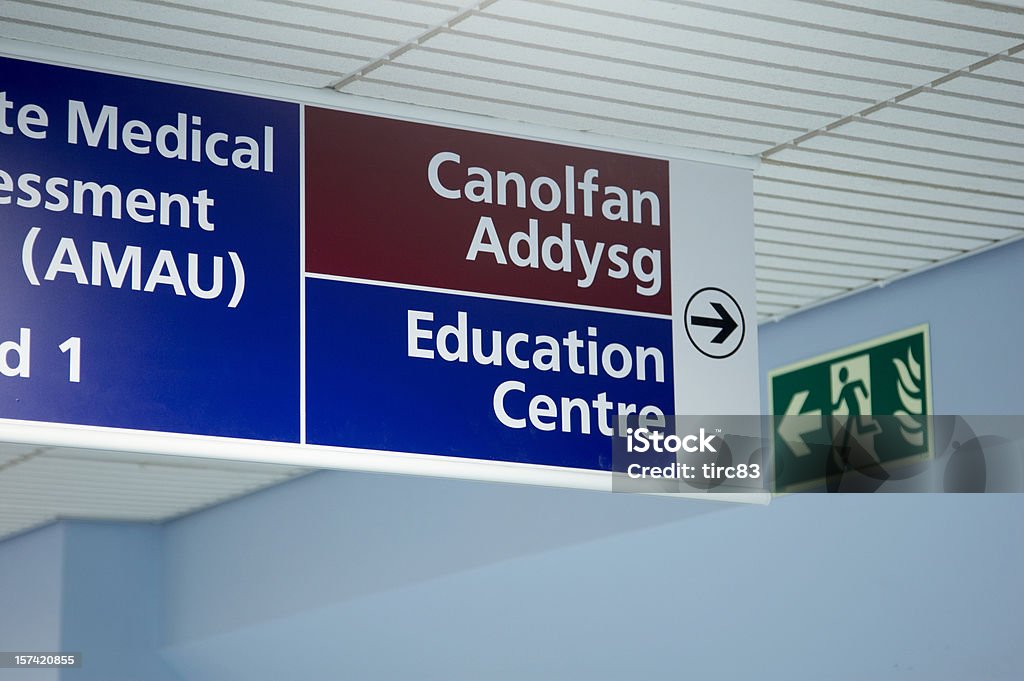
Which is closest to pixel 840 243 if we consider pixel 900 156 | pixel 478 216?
pixel 900 156

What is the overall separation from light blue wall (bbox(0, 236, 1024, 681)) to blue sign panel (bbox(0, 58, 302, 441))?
9.44 feet

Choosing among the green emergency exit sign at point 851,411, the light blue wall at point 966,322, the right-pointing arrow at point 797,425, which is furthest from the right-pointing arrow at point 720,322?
the right-pointing arrow at point 797,425

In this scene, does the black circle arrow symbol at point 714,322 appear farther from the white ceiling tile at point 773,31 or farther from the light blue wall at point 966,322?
the light blue wall at point 966,322

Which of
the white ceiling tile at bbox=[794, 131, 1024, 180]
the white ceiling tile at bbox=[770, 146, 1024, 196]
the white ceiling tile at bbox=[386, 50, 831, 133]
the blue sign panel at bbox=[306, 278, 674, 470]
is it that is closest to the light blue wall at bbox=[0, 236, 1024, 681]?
the white ceiling tile at bbox=[770, 146, 1024, 196]

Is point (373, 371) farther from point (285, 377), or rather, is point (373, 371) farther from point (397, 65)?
point (397, 65)

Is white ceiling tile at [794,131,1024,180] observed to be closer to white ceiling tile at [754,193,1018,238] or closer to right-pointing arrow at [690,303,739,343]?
white ceiling tile at [754,193,1018,238]

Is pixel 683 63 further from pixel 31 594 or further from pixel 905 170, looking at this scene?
pixel 31 594

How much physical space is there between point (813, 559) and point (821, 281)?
110cm

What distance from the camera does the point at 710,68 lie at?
4.04 m

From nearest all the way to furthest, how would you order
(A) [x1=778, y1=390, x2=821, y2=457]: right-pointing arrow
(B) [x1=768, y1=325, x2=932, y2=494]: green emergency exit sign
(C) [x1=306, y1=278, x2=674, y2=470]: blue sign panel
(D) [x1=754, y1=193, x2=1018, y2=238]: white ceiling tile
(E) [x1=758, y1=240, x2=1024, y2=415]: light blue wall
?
1. (C) [x1=306, y1=278, x2=674, y2=470]: blue sign panel
2. (D) [x1=754, y1=193, x2=1018, y2=238]: white ceiling tile
3. (E) [x1=758, y1=240, x2=1024, y2=415]: light blue wall
4. (B) [x1=768, y1=325, x2=932, y2=494]: green emergency exit sign
5. (A) [x1=778, y1=390, x2=821, y2=457]: right-pointing arrow

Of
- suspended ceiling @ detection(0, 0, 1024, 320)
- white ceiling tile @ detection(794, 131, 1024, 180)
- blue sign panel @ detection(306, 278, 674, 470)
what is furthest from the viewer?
white ceiling tile @ detection(794, 131, 1024, 180)

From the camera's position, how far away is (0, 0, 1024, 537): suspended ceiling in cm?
371

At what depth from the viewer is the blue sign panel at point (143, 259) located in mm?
3330

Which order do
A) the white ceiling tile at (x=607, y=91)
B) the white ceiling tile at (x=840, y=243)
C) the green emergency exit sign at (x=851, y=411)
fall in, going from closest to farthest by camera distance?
the white ceiling tile at (x=607, y=91)
the white ceiling tile at (x=840, y=243)
the green emergency exit sign at (x=851, y=411)
